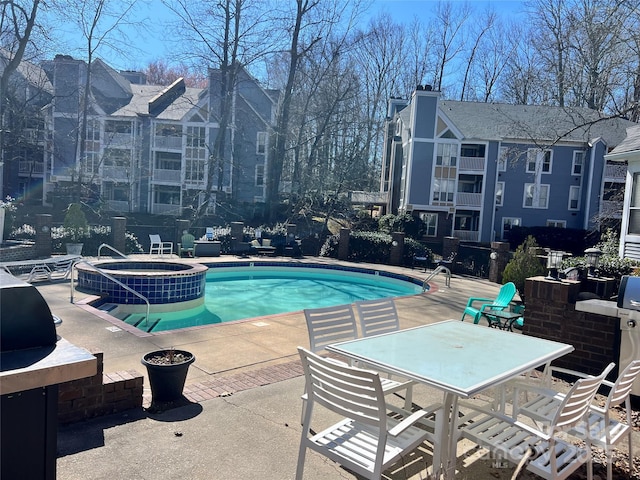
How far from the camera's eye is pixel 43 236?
15.2 metres

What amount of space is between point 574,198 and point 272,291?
23.5m

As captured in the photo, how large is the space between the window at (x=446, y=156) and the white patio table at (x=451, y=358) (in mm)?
24718

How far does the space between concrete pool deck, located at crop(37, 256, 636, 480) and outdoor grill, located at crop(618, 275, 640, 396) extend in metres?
2.03

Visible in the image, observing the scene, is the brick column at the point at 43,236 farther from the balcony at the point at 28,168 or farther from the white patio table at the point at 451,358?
the balcony at the point at 28,168

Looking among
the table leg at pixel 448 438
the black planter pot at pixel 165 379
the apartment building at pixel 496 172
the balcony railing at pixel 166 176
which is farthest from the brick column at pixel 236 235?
the table leg at pixel 448 438

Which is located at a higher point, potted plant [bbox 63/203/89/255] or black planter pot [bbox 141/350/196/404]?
potted plant [bbox 63/203/89/255]

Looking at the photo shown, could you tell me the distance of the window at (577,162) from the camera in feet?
94.9

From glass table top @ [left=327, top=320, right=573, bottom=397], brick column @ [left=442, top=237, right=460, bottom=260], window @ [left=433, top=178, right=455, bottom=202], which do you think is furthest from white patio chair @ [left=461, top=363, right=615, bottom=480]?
window @ [left=433, top=178, right=455, bottom=202]

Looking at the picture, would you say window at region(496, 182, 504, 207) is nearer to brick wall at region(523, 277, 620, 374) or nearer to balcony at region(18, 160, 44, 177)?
brick wall at region(523, 277, 620, 374)

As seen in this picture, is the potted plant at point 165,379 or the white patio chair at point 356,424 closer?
the white patio chair at point 356,424

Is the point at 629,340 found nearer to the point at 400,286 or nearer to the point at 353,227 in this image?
the point at 400,286

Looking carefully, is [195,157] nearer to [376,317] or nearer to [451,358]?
[376,317]

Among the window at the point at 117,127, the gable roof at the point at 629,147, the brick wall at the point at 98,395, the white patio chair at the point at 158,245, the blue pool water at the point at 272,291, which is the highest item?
the window at the point at 117,127

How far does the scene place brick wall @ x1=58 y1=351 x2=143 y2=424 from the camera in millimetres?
3770
